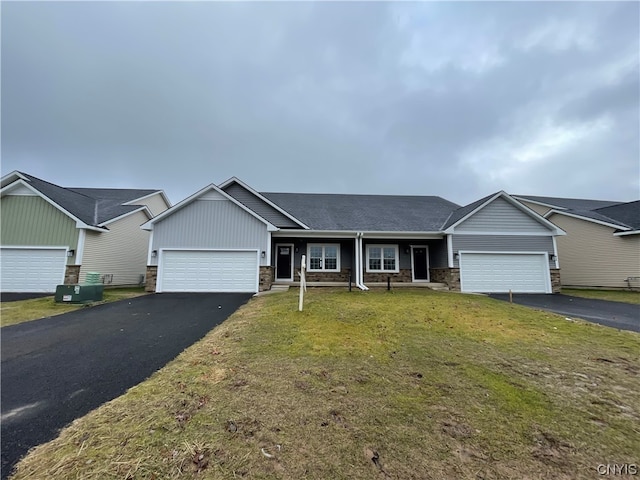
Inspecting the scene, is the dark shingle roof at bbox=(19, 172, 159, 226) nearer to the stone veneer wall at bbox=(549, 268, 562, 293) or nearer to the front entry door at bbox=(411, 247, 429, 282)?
the front entry door at bbox=(411, 247, 429, 282)

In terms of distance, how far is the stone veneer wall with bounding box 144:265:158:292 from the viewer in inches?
500

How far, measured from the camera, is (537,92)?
58.9 ft

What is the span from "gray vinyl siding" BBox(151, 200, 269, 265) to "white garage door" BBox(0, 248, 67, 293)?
4.46 m

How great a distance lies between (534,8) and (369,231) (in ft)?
39.2

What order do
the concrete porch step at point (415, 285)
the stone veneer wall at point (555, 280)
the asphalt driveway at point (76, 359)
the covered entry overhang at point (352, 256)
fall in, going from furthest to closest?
the covered entry overhang at point (352, 256), the concrete porch step at point (415, 285), the stone veneer wall at point (555, 280), the asphalt driveway at point (76, 359)

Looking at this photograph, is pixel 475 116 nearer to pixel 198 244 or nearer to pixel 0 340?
pixel 198 244

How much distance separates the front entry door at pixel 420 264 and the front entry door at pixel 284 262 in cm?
714

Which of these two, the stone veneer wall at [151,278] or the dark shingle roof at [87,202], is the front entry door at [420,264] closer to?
the stone veneer wall at [151,278]

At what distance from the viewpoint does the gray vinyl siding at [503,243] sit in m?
14.0

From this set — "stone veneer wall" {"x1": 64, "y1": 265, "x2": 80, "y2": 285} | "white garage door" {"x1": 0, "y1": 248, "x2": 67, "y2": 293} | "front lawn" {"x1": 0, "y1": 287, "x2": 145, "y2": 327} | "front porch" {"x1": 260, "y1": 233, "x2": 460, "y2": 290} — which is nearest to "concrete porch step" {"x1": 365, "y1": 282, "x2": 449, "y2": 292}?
"front porch" {"x1": 260, "y1": 233, "x2": 460, "y2": 290}

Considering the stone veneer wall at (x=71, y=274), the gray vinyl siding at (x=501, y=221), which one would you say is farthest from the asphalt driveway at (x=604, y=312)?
the stone veneer wall at (x=71, y=274)

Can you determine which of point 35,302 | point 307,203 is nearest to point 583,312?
point 307,203

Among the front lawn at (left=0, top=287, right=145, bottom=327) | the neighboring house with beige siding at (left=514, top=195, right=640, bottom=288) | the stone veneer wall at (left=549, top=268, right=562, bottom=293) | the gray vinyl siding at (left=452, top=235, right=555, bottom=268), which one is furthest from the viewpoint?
the neighboring house with beige siding at (left=514, top=195, right=640, bottom=288)

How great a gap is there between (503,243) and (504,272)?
1456 millimetres
